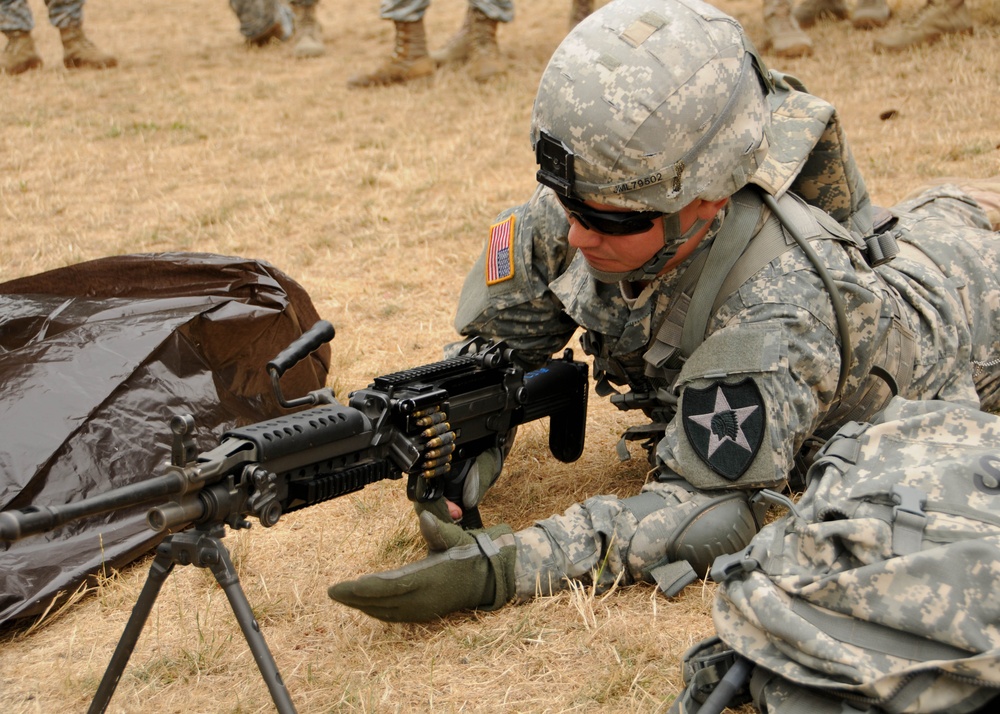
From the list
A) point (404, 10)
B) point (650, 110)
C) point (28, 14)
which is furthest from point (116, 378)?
point (28, 14)

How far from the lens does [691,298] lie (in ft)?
10.6

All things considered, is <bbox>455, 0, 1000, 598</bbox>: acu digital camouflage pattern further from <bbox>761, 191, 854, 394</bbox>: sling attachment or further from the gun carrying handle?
the gun carrying handle

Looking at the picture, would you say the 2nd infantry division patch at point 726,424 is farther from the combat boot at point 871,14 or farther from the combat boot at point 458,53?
the combat boot at point 458,53

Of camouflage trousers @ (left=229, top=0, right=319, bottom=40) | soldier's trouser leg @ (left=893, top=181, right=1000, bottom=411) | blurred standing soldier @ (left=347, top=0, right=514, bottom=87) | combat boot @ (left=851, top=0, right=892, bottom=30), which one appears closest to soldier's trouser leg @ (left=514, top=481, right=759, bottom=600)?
soldier's trouser leg @ (left=893, top=181, right=1000, bottom=411)

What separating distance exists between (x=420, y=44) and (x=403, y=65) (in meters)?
0.25

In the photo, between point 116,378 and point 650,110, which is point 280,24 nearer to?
point 116,378

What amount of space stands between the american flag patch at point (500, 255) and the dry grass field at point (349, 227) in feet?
2.52

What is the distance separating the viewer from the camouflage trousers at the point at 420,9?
9.73m

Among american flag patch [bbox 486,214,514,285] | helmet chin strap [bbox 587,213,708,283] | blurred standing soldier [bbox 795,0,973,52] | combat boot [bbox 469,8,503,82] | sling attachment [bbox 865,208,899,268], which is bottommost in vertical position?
combat boot [bbox 469,8,503,82]

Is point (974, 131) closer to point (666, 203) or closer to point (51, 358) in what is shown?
point (666, 203)

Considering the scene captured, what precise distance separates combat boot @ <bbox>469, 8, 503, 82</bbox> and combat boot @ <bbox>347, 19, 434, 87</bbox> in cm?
46

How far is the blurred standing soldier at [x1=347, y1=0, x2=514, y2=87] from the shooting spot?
974 cm

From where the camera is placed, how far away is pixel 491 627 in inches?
116

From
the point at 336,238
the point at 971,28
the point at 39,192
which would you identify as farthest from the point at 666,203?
the point at 971,28
